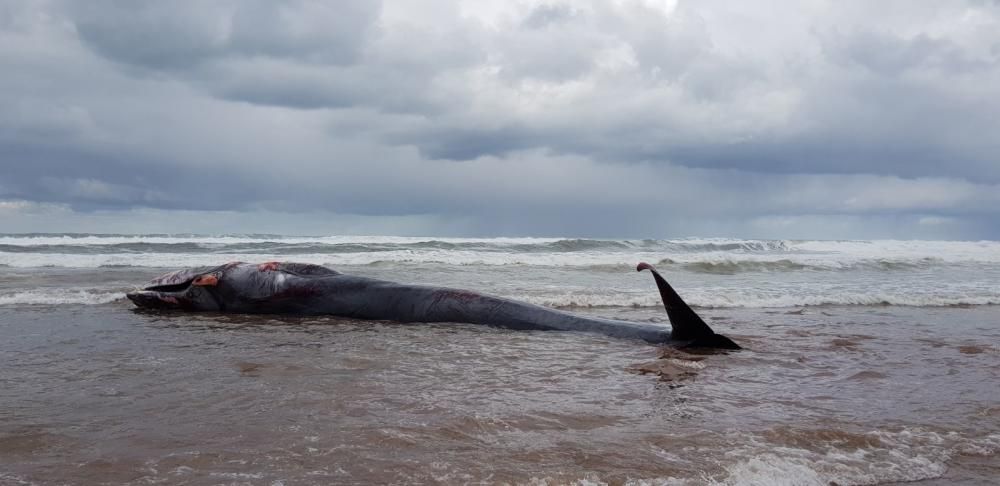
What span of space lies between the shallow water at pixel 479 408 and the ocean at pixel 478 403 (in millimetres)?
18

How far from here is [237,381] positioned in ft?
16.3

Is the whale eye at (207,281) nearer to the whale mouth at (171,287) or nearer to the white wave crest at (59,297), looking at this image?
the whale mouth at (171,287)

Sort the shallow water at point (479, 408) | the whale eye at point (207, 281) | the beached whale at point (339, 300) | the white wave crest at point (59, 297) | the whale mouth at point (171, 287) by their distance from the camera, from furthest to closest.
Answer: the white wave crest at point (59, 297), the whale mouth at point (171, 287), the whale eye at point (207, 281), the beached whale at point (339, 300), the shallow water at point (479, 408)

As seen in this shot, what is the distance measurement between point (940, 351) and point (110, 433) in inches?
292

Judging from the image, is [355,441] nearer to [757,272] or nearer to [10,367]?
[10,367]

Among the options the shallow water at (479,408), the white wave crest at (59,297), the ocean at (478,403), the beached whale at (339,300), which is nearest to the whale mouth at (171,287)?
the beached whale at (339,300)

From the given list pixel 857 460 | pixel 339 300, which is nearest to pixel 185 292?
pixel 339 300

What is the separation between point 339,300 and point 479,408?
477cm

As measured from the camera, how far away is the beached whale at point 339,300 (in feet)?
24.9

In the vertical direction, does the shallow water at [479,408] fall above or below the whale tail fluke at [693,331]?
below

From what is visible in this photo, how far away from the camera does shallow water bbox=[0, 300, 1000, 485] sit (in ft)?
10.6

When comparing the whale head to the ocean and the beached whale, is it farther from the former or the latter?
the ocean

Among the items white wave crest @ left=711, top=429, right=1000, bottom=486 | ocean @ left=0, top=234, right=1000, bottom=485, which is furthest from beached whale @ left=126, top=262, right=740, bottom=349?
white wave crest @ left=711, top=429, right=1000, bottom=486

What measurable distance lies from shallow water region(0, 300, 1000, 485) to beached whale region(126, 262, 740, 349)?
1.11ft
